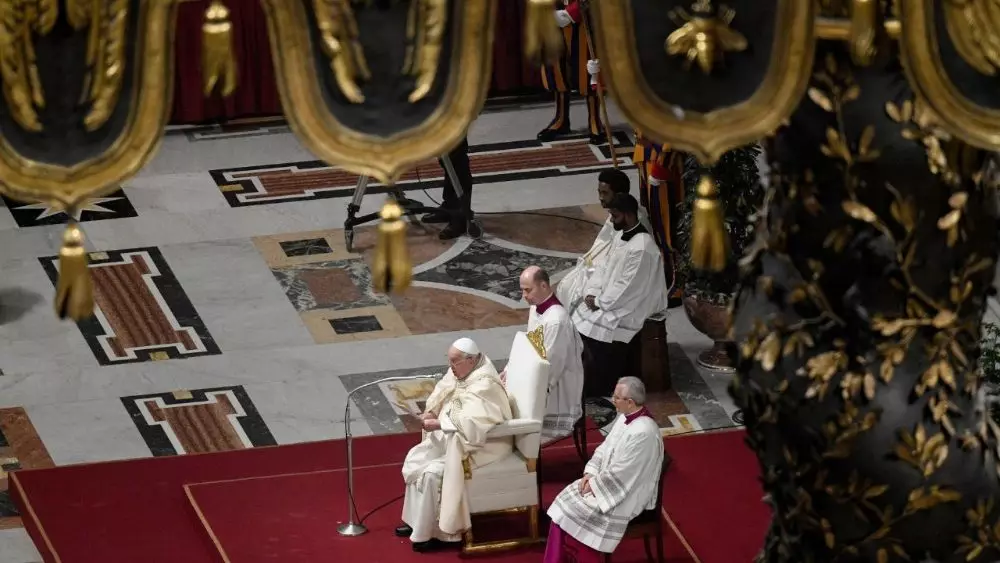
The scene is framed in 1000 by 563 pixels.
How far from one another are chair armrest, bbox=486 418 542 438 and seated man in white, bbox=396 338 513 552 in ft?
0.11

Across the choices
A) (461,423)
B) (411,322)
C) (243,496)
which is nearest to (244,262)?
(411,322)

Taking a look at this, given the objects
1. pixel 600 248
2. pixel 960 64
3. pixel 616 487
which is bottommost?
pixel 616 487

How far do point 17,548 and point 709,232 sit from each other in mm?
7469

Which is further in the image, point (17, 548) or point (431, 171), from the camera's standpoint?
point (431, 171)

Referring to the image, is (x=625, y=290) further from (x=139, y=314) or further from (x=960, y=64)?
(x=960, y=64)

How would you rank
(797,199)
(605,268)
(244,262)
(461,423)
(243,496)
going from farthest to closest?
(244,262) → (605,268) → (243,496) → (461,423) → (797,199)

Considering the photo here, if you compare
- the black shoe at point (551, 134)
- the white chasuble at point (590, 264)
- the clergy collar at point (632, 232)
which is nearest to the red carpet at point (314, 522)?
the white chasuble at point (590, 264)

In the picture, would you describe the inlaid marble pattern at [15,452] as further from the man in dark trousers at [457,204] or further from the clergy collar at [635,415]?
the man in dark trousers at [457,204]

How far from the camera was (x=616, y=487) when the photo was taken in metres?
8.80

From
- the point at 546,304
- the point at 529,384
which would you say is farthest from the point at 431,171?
the point at 529,384

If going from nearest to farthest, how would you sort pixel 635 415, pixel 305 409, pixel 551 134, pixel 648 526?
pixel 635 415 < pixel 648 526 < pixel 305 409 < pixel 551 134

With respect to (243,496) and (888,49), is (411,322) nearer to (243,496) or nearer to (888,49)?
(243,496)

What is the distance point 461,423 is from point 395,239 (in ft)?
20.4

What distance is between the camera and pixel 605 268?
10.8m
